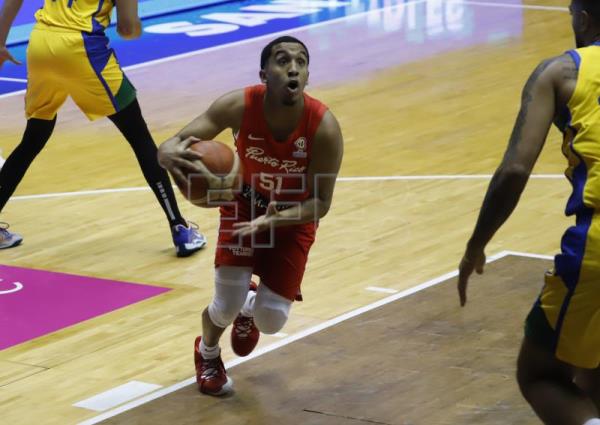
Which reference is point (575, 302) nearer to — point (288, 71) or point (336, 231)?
point (288, 71)

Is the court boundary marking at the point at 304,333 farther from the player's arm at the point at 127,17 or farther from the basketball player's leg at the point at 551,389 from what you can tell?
the player's arm at the point at 127,17

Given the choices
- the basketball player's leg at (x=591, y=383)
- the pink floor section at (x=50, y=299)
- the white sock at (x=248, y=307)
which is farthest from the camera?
the pink floor section at (x=50, y=299)

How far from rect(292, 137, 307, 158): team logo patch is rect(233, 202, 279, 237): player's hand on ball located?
0.41 metres

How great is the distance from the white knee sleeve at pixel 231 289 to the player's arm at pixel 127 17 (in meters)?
2.31

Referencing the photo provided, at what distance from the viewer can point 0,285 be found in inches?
275

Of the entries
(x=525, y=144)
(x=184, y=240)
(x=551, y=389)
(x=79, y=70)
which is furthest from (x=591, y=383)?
(x=79, y=70)

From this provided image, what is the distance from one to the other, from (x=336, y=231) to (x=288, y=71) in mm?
2782

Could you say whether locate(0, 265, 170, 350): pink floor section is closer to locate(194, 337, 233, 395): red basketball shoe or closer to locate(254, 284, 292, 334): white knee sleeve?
locate(194, 337, 233, 395): red basketball shoe

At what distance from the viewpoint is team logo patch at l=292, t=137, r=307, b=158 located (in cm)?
514

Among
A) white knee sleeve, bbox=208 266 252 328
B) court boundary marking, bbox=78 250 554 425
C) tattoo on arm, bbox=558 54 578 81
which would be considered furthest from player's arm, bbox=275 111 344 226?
tattoo on arm, bbox=558 54 578 81

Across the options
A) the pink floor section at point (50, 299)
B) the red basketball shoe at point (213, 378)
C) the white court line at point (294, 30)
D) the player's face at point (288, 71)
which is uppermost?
the player's face at point (288, 71)

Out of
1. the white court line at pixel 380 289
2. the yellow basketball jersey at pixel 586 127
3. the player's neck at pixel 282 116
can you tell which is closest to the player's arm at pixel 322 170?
the player's neck at pixel 282 116

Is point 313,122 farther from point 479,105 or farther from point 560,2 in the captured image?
point 560,2

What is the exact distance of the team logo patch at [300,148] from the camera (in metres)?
5.14
